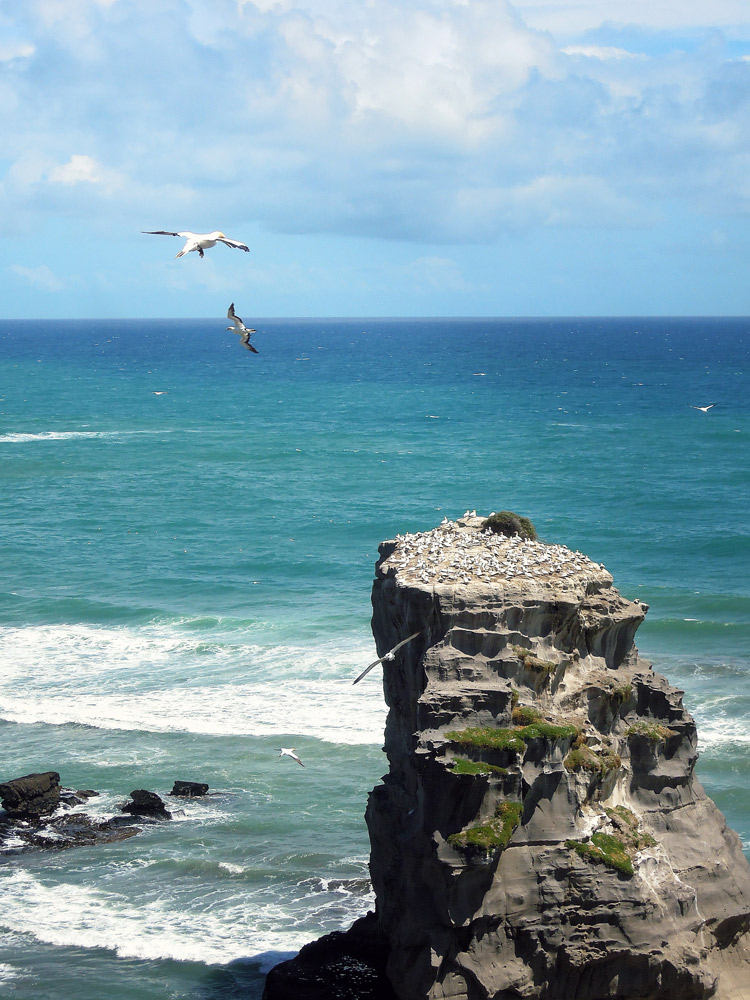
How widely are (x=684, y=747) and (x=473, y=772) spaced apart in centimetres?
461

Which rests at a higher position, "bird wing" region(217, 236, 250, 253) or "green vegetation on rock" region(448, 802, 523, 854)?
"bird wing" region(217, 236, 250, 253)

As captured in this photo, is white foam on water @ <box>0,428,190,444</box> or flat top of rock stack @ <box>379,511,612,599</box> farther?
white foam on water @ <box>0,428,190,444</box>

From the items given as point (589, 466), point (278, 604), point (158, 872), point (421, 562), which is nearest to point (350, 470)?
point (589, 466)

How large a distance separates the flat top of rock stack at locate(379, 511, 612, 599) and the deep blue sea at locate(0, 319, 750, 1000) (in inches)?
379

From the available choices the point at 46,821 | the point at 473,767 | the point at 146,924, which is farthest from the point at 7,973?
the point at 473,767

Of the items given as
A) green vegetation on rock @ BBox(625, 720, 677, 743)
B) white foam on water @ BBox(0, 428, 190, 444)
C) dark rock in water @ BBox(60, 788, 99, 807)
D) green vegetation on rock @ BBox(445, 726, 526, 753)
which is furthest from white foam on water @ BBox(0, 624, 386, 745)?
white foam on water @ BBox(0, 428, 190, 444)

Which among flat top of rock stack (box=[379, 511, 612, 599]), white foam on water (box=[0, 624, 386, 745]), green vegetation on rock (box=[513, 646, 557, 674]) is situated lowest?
white foam on water (box=[0, 624, 386, 745])

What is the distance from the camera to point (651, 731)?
20672 mm

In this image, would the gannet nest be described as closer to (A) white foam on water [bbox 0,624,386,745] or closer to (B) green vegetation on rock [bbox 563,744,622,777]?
(B) green vegetation on rock [bbox 563,744,622,777]

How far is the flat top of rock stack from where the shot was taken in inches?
819

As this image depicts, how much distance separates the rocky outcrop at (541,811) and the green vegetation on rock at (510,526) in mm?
1721

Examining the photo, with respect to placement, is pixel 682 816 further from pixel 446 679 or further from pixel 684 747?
pixel 446 679

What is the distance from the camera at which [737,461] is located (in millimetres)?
89125

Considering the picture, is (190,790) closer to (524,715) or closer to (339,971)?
(339,971)
